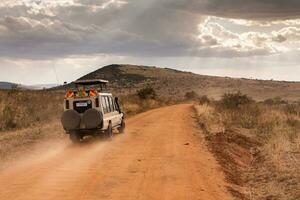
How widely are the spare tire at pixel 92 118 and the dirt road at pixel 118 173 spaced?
795 millimetres

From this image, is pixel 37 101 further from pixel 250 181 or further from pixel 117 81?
pixel 117 81

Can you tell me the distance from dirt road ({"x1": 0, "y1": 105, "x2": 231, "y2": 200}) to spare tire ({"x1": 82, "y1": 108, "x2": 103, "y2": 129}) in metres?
0.80

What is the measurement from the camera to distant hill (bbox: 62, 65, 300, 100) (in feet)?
419

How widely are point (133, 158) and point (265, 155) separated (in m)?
4.57

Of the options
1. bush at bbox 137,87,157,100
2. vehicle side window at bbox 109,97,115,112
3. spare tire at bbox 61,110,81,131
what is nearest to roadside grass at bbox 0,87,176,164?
spare tire at bbox 61,110,81,131

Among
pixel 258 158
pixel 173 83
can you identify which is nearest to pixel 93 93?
pixel 258 158

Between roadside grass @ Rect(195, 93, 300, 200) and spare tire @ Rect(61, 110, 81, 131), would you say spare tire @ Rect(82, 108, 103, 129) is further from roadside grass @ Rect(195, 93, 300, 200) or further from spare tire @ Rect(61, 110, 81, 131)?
roadside grass @ Rect(195, 93, 300, 200)

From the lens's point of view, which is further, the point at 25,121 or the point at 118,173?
the point at 25,121

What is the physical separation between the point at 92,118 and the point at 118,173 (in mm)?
7180

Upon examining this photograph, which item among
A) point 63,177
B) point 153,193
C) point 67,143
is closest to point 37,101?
point 67,143

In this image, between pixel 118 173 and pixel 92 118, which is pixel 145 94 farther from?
pixel 118 173

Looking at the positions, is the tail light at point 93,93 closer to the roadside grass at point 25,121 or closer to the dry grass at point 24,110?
the roadside grass at point 25,121

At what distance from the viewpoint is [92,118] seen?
20.3 m

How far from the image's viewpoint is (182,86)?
142 meters
